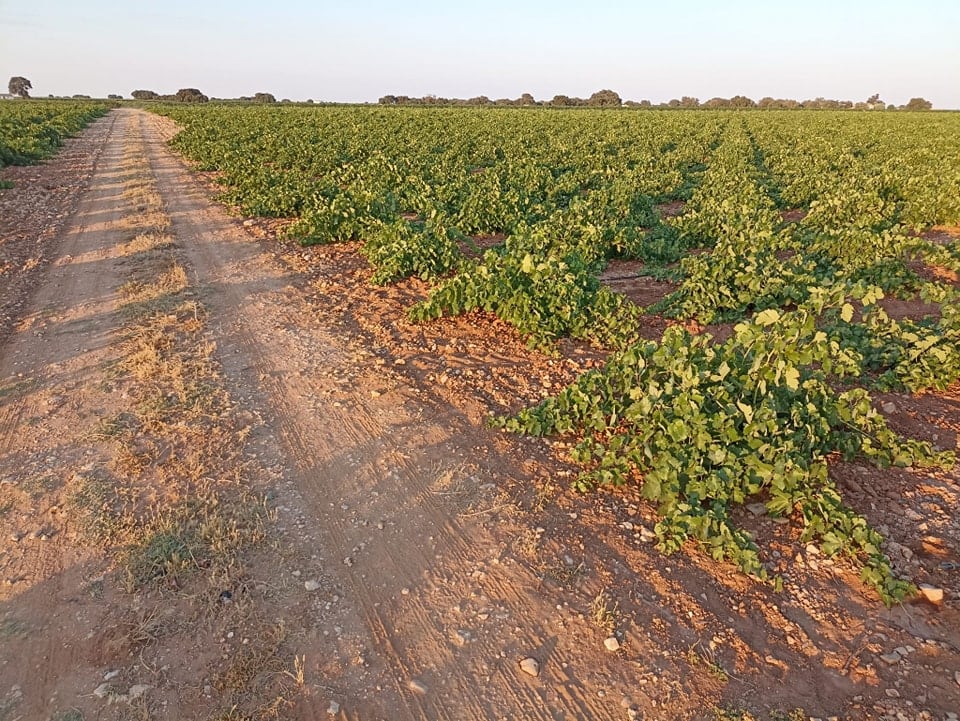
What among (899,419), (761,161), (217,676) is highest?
(761,161)

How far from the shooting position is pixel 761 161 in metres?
24.7

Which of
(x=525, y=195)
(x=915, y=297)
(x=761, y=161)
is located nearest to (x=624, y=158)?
(x=761, y=161)

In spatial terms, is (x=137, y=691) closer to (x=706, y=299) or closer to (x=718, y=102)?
(x=706, y=299)

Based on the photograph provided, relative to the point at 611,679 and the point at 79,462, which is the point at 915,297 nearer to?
the point at 611,679

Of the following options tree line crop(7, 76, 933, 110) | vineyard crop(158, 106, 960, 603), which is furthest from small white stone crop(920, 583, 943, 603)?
tree line crop(7, 76, 933, 110)

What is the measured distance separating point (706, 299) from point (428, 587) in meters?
6.40

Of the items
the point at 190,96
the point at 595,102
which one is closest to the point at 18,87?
the point at 190,96

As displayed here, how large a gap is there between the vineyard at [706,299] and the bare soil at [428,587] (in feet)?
0.99

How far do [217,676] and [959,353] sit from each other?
770 cm

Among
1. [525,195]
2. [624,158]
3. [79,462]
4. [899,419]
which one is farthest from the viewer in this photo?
[624,158]

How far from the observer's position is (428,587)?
413cm

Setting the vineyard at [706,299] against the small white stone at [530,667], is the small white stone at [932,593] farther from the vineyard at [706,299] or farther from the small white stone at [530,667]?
the small white stone at [530,667]

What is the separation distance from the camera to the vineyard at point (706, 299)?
15.5 ft

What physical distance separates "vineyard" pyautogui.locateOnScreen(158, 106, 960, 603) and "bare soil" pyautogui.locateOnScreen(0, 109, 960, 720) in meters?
0.30
